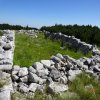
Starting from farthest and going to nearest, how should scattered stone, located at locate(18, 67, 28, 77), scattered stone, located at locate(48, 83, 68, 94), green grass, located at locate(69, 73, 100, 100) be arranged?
scattered stone, located at locate(18, 67, 28, 77)
scattered stone, located at locate(48, 83, 68, 94)
green grass, located at locate(69, 73, 100, 100)

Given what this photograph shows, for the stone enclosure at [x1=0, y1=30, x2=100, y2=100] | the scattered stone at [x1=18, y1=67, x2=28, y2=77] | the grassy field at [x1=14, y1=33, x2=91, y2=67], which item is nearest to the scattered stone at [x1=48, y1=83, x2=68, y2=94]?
the stone enclosure at [x1=0, y1=30, x2=100, y2=100]

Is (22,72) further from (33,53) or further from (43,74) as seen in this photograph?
(33,53)

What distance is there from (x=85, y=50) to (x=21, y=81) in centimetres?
1125

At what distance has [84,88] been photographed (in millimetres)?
9469

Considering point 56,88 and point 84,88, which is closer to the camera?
point 56,88

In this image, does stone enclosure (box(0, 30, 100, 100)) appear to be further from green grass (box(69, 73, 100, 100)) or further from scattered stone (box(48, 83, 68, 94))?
green grass (box(69, 73, 100, 100))

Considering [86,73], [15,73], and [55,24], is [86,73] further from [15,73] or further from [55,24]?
[55,24]

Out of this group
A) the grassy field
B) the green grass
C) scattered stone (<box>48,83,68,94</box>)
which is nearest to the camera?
the green grass

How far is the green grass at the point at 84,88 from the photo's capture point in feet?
28.8

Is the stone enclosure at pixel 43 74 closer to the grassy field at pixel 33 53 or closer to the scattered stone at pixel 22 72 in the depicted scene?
the scattered stone at pixel 22 72

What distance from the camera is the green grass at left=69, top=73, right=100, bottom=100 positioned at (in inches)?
346

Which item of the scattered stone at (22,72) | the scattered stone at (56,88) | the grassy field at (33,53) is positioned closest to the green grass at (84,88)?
the scattered stone at (56,88)

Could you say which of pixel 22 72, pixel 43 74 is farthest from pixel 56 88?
pixel 22 72

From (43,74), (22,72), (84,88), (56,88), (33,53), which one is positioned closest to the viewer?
(56,88)
